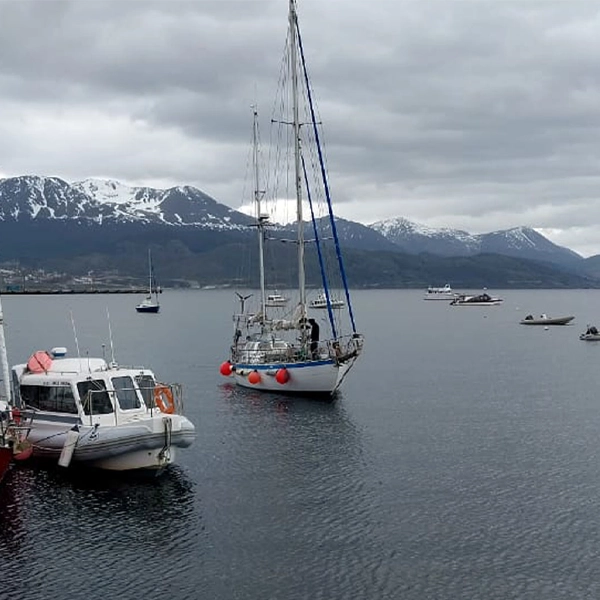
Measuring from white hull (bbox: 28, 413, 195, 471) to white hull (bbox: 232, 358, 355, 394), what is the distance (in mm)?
23419

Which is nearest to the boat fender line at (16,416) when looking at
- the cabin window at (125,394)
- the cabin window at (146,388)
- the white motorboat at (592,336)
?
the cabin window at (125,394)

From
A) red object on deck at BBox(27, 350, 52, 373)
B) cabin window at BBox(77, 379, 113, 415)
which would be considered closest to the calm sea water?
cabin window at BBox(77, 379, 113, 415)

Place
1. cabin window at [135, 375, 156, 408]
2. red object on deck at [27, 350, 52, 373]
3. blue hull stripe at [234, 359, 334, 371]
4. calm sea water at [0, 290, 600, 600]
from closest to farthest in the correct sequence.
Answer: calm sea water at [0, 290, 600, 600], cabin window at [135, 375, 156, 408], red object on deck at [27, 350, 52, 373], blue hull stripe at [234, 359, 334, 371]

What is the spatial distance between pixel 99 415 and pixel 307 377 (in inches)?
1001

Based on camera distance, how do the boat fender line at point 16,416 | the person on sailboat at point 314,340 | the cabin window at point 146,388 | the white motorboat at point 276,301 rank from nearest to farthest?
the boat fender line at point 16,416
the cabin window at point 146,388
the person on sailboat at point 314,340
the white motorboat at point 276,301

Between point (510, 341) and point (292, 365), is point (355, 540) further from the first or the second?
point (510, 341)

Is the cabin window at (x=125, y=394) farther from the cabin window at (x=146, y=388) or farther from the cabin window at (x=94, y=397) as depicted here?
the cabin window at (x=94, y=397)

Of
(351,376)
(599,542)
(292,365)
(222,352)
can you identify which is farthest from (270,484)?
(222,352)

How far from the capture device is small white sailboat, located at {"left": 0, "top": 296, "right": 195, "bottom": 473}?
41.8 m

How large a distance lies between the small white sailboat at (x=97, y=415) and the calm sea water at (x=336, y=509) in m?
1.32

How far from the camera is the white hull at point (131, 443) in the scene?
4159 cm

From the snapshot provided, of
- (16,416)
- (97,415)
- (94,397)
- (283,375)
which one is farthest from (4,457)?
(283,375)

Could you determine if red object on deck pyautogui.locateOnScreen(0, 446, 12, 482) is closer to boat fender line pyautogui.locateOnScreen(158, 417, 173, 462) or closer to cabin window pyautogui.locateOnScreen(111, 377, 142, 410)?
cabin window pyautogui.locateOnScreen(111, 377, 142, 410)

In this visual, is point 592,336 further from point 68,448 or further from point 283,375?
point 68,448
